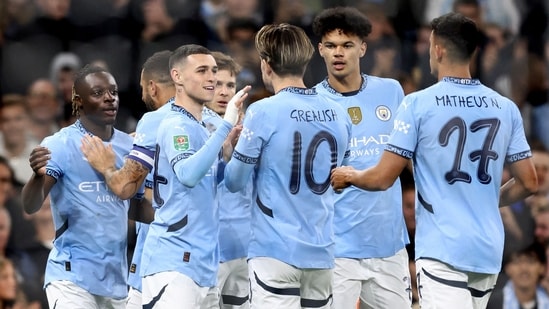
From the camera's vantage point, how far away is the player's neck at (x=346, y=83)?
21.2ft

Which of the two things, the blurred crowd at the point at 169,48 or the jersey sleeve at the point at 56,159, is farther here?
the blurred crowd at the point at 169,48

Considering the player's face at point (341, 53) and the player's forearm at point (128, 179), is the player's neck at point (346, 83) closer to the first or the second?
the player's face at point (341, 53)

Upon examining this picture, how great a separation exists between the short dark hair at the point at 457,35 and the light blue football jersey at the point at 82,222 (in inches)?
74.7

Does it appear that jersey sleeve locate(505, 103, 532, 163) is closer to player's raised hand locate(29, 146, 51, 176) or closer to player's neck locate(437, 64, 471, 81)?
player's neck locate(437, 64, 471, 81)

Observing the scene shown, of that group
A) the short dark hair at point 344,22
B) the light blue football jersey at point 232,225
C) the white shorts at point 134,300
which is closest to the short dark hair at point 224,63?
the light blue football jersey at point 232,225

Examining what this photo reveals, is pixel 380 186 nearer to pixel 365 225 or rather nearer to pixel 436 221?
pixel 436 221

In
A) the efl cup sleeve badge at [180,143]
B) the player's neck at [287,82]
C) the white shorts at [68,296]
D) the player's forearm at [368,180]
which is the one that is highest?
the player's neck at [287,82]

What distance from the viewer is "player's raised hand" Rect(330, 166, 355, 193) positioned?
5465 mm

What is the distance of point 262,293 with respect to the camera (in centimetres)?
555

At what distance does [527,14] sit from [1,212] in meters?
4.53

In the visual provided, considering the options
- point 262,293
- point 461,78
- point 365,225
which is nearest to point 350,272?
point 365,225

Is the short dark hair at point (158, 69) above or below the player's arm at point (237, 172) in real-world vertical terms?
above

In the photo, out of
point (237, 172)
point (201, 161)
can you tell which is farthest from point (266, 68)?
point (201, 161)

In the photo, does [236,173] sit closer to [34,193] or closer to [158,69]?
[34,193]
